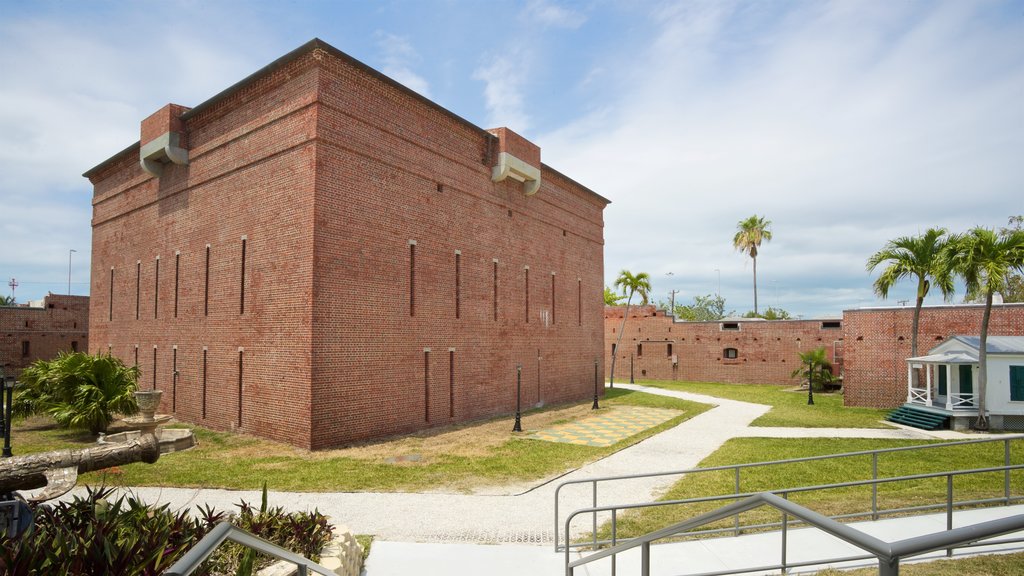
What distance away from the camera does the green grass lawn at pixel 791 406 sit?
19.5m

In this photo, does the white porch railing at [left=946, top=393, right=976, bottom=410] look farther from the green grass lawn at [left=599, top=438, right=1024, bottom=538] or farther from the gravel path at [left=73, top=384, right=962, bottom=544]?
the gravel path at [left=73, top=384, right=962, bottom=544]

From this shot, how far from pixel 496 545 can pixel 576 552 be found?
42.1 inches

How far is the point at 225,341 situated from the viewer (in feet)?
52.7

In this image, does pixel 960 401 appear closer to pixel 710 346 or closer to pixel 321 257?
pixel 710 346

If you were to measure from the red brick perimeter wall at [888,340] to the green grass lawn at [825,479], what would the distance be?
761 centimetres

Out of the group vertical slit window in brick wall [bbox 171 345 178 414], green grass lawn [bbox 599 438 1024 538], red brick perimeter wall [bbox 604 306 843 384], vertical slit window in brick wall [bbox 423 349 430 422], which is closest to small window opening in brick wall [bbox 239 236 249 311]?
vertical slit window in brick wall [bbox 171 345 178 414]

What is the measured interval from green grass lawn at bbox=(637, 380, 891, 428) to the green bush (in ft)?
56.4

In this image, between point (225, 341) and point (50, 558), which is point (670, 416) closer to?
point (225, 341)

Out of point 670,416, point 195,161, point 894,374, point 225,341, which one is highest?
point 195,161

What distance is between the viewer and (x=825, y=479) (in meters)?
11.2

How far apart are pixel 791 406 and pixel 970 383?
662 centimetres

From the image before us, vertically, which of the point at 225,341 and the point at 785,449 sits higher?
the point at 225,341

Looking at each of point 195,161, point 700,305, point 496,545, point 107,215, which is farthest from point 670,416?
point 700,305

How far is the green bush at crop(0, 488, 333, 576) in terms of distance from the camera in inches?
159
